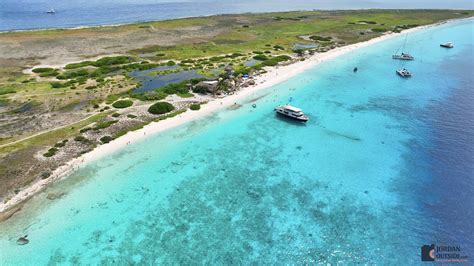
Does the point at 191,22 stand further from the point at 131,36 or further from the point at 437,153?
the point at 437,153

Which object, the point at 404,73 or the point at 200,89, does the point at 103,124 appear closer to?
the point at 200,89

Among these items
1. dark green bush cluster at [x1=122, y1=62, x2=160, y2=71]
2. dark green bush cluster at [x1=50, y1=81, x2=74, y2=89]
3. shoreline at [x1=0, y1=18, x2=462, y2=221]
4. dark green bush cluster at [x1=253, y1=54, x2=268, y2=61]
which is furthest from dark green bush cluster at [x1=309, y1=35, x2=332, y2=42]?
dark green bush cluster at [x1=50, y1=81, x2=74, y2=89]

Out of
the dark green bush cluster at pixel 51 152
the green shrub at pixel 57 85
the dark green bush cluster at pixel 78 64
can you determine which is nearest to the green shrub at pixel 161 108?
the dark green bush cluster at pixel 51 152

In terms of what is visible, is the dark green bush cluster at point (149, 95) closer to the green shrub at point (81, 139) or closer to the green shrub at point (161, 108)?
the green shrub at point (161, 108)

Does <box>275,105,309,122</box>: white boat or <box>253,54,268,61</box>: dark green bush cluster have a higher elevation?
<box>253,54,268,61</box>: dark green bush cluster

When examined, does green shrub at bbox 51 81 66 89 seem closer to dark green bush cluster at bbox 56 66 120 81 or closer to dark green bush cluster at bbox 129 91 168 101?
dark green bush cluster at bbox 56 66 120 81

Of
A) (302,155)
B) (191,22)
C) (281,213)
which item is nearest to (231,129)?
(302,155)

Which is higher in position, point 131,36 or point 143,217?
point 131,36
